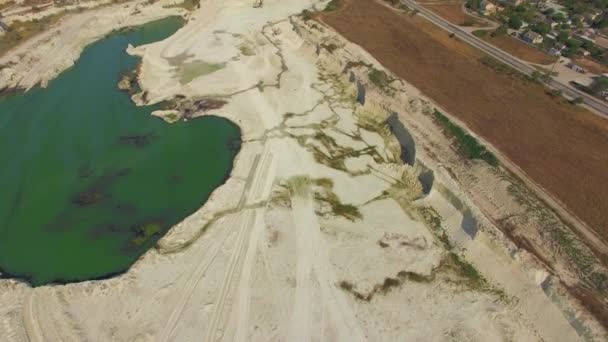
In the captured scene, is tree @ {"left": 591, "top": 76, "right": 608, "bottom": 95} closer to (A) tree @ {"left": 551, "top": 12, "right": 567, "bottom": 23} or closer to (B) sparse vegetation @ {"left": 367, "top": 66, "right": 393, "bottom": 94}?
(B) sparse vegetation @ {"left": 367, "top": 66, "right": 393, "bottom": 94}

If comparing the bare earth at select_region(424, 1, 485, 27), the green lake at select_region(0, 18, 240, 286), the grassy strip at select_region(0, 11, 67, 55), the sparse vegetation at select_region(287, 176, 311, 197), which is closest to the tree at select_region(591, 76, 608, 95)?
the bare earth at select_region(424, 1, 485, 27)

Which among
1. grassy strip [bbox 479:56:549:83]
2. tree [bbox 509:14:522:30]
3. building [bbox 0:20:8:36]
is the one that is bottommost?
grassy strip [bbox 479:56:549:83]

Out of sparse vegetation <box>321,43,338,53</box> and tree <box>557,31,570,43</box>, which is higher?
sparse vegetation <box>321,43,338,53</box>

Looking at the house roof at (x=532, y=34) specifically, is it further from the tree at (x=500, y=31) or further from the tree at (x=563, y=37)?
the tree at (x=563, y=37)

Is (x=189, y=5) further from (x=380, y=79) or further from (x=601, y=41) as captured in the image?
(x=601, y=41)

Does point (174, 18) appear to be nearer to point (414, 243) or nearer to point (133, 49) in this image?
point (133, 49)

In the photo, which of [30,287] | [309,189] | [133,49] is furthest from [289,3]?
[30,287]

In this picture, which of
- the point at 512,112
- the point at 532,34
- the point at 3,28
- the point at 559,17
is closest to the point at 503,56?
the point at 532,34

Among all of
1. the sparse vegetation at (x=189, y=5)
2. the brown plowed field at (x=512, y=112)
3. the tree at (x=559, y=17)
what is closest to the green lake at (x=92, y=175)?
the brown plowed field at (x=512, y=112)
